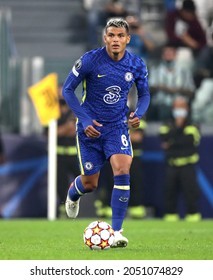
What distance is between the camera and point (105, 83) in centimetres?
1205

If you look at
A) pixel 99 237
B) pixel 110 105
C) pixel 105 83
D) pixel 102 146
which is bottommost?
pixel 99 237

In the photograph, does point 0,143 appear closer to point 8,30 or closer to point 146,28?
point 8,30

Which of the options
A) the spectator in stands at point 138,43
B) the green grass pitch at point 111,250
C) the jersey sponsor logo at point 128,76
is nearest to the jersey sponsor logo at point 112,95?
the jersey sponsor logo at point 128,76

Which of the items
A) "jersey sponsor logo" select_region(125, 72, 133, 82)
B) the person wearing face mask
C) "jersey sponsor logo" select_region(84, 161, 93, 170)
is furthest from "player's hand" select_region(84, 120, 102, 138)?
the person wearing face mask

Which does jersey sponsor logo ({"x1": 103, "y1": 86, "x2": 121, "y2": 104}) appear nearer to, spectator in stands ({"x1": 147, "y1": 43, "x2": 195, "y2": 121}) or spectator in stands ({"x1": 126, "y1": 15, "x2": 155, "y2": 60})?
spectator in stands ({"x1": 147, "y1": 43, "x2": 195, "y2": 121})

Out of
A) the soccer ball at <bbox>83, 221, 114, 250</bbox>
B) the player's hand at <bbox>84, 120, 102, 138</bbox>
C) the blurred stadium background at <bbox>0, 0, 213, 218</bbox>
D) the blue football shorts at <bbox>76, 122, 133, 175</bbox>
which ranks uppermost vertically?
the player's hand at <bbox>84, 120, 102, 138</bbox>

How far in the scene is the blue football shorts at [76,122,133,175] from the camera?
39.3 feet

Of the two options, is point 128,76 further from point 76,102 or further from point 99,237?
point 99,237

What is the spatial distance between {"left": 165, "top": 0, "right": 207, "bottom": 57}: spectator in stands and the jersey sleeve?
9.47 meters

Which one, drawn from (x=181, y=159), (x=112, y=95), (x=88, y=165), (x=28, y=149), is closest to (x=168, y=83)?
(x=181, y=159)

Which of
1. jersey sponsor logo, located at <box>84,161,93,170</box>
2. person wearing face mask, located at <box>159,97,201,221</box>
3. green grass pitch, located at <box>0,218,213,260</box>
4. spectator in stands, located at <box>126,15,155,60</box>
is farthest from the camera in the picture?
spectator in stands, located at <box>126,15,155,60</box>

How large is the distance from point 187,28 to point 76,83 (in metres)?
10.2
